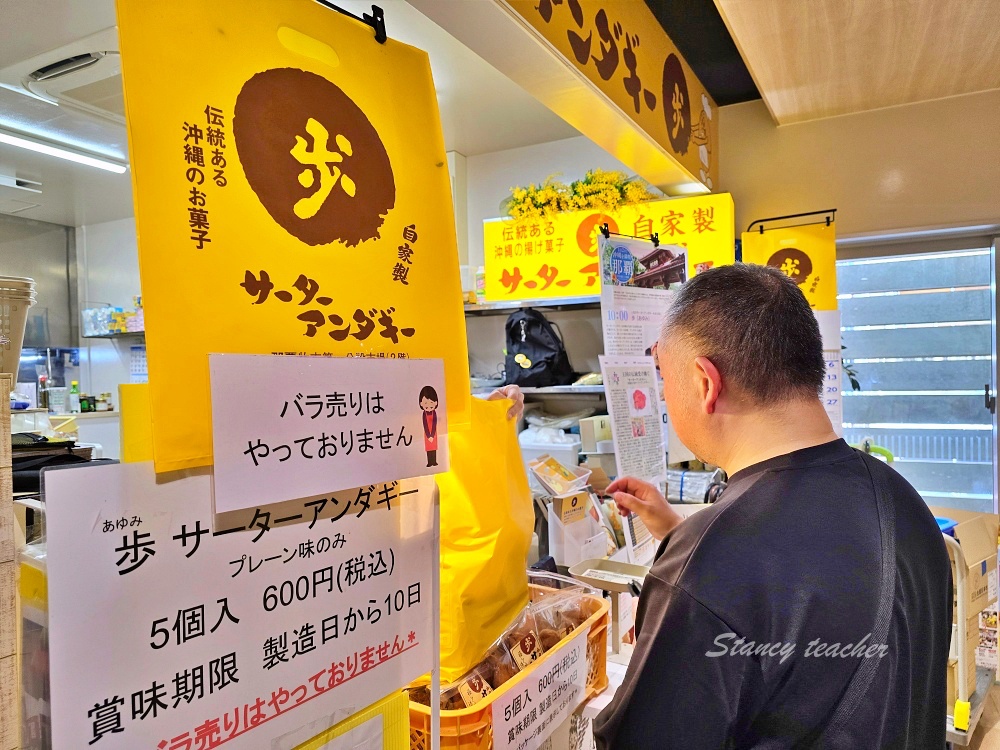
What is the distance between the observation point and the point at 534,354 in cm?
373

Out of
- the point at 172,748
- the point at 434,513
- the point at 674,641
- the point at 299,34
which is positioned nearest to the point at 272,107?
the point at 299,34

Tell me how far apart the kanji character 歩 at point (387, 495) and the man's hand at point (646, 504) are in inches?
29.0

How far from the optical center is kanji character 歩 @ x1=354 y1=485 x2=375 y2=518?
2.67 feet

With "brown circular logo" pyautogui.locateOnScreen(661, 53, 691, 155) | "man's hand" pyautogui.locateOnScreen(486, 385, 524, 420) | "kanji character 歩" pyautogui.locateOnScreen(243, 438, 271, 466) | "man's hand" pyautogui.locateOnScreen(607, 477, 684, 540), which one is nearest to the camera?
"kanji character 歩" pyautogui.locateOnScreen(243, 438, 271, 466)

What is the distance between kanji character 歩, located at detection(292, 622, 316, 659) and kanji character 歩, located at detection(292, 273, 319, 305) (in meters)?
0.38

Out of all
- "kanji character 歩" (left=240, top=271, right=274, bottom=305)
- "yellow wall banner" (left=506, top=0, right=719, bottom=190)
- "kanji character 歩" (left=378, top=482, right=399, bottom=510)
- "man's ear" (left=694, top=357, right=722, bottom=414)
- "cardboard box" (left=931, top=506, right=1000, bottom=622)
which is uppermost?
"yellow wall banner" (left=506, top=0, right=719, bottom=190)

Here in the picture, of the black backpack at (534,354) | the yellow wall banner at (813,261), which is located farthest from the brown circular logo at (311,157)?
the yellow wall banner at (813,261)

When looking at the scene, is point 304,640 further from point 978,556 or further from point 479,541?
point 978,556

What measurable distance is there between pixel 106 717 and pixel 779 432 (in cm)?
93

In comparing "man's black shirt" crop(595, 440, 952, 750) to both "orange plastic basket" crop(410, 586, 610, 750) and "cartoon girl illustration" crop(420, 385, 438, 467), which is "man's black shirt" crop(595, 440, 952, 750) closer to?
"orange plastic basket" crop(410, 586, 610, 750)

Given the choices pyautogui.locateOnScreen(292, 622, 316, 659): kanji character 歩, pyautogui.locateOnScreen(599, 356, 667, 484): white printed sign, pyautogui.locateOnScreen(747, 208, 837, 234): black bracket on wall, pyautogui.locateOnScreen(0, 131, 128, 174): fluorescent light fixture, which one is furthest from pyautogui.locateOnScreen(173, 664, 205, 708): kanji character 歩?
pyautogui.locateOnScreen(0, 131, 128, 174): fluorescent light fixture

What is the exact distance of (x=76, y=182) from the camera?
539 cm

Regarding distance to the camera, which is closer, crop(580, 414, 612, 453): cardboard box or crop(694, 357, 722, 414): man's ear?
crop(694, 357, 722, 414): man's ear

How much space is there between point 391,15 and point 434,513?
8.82 feet
